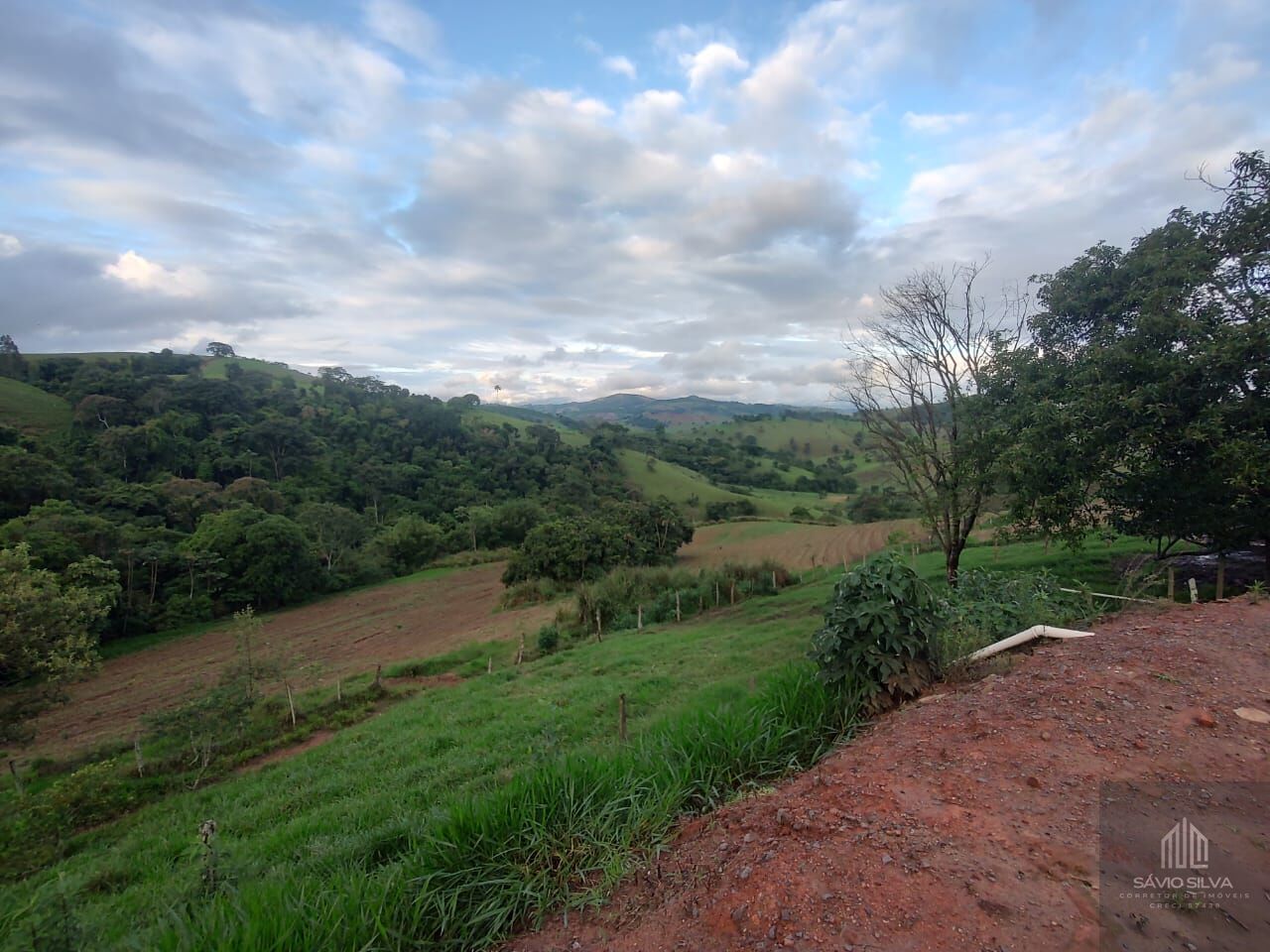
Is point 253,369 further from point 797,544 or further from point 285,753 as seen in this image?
point 285,753

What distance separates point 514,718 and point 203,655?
24.7 metres

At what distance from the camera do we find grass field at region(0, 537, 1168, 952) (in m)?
2.35

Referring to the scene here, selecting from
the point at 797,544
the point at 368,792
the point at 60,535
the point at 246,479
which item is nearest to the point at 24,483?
the point at 60,535

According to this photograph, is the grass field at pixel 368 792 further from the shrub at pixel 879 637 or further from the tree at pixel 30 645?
the tree at pixel 30 645

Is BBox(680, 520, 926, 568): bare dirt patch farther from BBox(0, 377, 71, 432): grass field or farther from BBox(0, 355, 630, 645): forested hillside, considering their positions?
BBox(0, 377, 71, 432): grass field

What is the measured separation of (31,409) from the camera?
171 feet

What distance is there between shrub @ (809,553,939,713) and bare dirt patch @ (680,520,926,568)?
26.3m

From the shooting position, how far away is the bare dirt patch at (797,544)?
33.2 meters

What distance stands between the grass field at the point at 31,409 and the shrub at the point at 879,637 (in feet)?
229

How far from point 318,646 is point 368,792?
865 inches

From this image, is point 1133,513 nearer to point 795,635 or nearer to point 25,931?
point 795,635

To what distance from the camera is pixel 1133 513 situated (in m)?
10.4

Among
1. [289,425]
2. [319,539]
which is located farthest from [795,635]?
[289,425]

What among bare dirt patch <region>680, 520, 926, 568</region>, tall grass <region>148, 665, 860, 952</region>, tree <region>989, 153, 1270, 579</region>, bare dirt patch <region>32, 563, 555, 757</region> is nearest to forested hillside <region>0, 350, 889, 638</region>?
bare dirt patch <region>32, 563, 555, 757</region>
